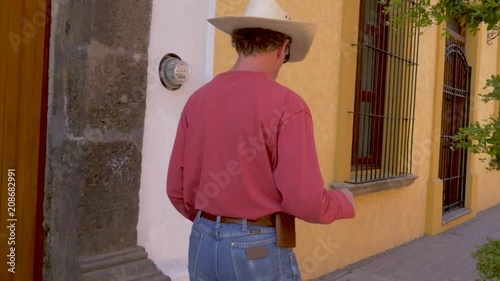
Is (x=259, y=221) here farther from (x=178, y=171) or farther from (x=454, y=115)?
(x=454, y=115)

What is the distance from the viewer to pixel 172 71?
11.1ft

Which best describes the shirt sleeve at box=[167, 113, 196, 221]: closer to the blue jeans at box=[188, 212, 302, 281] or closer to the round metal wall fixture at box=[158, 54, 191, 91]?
the blue jeans at box=[188, 212, 302, 281]

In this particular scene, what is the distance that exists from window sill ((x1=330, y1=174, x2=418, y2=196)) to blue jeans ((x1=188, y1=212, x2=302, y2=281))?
333 centimetres

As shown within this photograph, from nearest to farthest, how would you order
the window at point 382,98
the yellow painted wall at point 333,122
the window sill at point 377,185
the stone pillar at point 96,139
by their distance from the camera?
the stone pillar at point 96,139 → the yellow painted wall at point 333,122 → the window sill at point 377,185 → the window at point 382,98

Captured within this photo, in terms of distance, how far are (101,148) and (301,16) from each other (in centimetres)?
255

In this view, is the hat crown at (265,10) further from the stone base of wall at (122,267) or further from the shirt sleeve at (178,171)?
the stone base of wall at (122,267)

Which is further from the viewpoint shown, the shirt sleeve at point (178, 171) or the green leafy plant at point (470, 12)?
→ the green leafy plant at point (470, 12)

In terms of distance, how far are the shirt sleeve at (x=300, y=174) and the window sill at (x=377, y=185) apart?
11.1ft

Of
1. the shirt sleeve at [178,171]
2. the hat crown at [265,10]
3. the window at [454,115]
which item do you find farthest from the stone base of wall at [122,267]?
the window at [454,115]

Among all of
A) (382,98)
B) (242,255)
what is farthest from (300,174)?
(382,98)

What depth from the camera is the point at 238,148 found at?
208 centimetres

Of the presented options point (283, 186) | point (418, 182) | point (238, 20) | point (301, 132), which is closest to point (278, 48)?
point (238, 20)

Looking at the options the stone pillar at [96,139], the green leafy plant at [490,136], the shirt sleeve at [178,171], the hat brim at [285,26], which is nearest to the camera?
the hat brim at [285,26]

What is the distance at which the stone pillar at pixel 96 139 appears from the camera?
9.78ft
